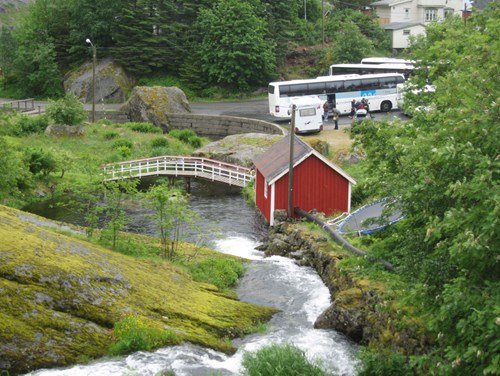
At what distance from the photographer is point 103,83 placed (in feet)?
209

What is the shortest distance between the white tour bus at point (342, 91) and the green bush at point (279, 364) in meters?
36.9

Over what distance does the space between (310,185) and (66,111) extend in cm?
2281

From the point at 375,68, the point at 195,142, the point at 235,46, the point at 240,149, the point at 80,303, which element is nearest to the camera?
the point at 80,303

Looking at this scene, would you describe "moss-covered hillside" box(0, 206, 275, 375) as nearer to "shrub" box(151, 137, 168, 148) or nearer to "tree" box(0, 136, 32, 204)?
"tree" box(0, 136, 32, 204)

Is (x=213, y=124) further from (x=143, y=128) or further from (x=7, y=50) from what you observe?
(x=7, y=50)

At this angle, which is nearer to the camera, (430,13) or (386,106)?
(386,106)

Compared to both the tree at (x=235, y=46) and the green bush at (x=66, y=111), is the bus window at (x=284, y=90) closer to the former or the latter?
the tree at (x=235, y=46)

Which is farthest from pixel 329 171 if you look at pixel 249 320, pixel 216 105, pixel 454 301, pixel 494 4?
pixel 216 105

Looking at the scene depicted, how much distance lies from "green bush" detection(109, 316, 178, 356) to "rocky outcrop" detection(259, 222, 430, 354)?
4146mm

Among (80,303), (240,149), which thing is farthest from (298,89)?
(80,303)

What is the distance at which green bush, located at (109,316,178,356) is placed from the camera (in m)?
15.4

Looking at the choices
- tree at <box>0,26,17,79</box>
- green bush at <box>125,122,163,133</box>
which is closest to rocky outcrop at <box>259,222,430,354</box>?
green bush at <box>125,122,163,133</box>

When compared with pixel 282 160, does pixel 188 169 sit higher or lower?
lower

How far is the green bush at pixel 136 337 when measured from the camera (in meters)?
15.4
